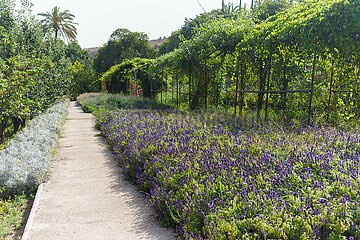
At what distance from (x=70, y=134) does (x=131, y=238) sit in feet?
25.5

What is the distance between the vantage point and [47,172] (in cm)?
520

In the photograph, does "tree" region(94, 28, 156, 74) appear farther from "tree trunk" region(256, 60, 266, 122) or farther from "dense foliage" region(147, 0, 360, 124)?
"tree trunk" region(256, 60, 266, 122)

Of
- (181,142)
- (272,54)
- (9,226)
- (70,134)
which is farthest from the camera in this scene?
(70,134)

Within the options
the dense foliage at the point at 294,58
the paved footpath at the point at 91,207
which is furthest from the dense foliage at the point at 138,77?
the paved footpath at the point at 91,207

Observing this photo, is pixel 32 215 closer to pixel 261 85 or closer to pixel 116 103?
pixel 261 85

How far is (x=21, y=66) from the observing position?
7812 mm

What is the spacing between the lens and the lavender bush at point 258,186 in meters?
2.23

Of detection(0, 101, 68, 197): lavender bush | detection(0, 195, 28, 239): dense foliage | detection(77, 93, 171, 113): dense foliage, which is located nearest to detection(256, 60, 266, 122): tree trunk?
detection(0, 101, 68, 197): lavender bush

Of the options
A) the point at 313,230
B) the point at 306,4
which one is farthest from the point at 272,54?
the point at 313,230

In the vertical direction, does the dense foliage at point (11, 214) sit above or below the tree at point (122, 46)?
below

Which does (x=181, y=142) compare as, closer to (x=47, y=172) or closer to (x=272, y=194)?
(x=272, y=194)

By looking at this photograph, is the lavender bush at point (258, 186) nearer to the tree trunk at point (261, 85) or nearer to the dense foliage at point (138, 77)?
the tree trunk at point (261, 85)

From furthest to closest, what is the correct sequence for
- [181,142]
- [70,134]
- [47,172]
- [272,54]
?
[70,134]
[272,54]
[47,172]
[181,142]

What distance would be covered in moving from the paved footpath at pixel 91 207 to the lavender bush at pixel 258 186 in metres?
0.30
